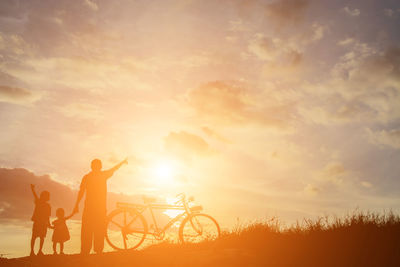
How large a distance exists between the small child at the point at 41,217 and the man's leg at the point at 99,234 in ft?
11.2

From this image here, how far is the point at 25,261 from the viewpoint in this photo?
12.8 metres

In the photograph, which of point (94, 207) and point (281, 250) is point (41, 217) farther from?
point (281, 250)

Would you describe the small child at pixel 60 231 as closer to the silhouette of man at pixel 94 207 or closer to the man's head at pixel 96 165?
the silhouette of man at pixel 94 207

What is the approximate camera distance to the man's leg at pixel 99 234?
457 inches

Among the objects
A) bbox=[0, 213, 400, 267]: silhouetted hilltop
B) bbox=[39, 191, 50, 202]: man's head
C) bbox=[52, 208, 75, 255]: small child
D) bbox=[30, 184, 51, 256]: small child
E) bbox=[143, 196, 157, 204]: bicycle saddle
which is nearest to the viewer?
bbox=[0, 213, 400, 267]: silhouetted hilltop

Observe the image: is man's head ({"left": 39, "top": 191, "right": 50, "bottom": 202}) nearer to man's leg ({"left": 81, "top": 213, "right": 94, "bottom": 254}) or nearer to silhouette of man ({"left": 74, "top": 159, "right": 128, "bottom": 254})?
silhouette of man ({"left": 74, "top": 159, "right": 128, "bottom": 254})

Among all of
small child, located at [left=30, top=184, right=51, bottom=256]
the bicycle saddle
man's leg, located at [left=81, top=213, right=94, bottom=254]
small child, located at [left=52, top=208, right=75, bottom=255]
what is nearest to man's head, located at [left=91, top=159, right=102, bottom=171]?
man's leg, located at [left=81, top=213, right=94, bottom=254]

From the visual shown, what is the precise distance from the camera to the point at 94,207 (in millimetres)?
11570

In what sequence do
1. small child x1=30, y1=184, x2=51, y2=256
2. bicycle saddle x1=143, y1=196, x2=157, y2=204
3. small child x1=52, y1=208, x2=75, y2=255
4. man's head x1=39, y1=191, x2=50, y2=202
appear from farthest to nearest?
1. small child x1=52, y1=208, x2=75, y2=255
2. man's head x1=39, y1=191, x2=50, y2=202
3. small child x1=30, y1=184, x2=51, y2=256
4. bicycle saddle x1=143, y1=196, x2=157, y2=204

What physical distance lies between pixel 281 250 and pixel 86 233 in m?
6.03

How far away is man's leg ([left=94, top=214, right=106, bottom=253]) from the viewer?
457 inches

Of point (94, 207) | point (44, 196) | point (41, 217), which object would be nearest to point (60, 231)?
point (41, 217)

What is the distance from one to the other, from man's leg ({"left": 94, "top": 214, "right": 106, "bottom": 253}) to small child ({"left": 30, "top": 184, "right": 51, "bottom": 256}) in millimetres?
3413

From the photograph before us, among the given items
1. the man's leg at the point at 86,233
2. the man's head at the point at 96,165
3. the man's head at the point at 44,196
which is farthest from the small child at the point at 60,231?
the man's head at the point at 96,165
